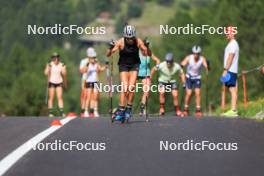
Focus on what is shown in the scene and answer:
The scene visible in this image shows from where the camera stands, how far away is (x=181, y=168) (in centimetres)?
Answer: 906

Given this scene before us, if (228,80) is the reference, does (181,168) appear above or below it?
below

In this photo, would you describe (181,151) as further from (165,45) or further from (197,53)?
(165,45)

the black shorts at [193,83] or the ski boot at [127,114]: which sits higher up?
the black shorts at [193,83]

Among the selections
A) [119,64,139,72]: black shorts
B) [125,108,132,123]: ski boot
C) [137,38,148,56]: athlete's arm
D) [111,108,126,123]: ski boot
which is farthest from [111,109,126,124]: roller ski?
[137,38,148,56]: athlete's arm

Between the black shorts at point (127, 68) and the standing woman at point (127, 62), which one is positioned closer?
the standing woman at point (127, 62)

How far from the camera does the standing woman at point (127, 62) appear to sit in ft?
54.0

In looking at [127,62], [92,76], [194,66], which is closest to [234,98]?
[194,66]

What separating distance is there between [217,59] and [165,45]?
27.5m

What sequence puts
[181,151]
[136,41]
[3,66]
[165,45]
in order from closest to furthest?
[181,151]
[136,41]
[165,45]
[3,66]

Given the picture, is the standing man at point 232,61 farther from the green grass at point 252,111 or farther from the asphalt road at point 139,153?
the asphalt road at point 139,153

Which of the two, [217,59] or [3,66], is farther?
[3,66]

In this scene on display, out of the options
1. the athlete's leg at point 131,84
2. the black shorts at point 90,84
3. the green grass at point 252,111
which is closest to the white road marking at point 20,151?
the athlete's leg at point 131,84

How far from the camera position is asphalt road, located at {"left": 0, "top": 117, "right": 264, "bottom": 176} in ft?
29.1

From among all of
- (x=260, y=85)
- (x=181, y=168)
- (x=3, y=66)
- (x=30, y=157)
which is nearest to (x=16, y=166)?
(x=30, y=157)
